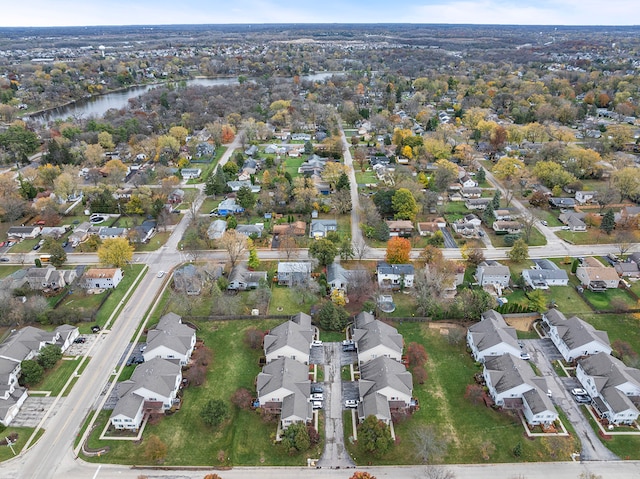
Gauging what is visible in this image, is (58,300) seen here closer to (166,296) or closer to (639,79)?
(166,296)

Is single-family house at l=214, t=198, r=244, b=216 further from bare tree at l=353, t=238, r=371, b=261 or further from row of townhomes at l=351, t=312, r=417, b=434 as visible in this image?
row of townhomes at l=351, t=312, r=417, b=434

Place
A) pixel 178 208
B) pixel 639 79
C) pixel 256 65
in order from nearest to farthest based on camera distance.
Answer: pixel 178 208 → pixel 639 79 → pixel 256 65

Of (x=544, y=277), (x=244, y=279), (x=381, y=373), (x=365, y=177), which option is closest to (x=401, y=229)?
(x=544, y=277)

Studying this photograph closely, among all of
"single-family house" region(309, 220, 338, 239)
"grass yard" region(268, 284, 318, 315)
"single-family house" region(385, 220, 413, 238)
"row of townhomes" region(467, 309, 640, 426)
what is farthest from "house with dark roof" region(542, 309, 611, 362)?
"single-family house" region(309, 220, 338, 239)

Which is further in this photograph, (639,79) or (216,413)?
(639,79)

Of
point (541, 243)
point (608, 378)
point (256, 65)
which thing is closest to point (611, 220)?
point (541, 243)

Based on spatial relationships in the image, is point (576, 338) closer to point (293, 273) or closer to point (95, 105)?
point (293, 273)

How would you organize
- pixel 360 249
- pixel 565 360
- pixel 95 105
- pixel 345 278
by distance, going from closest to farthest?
pixel 565 360
pixel 345 278
pixel 360 249
pixel 95 105
